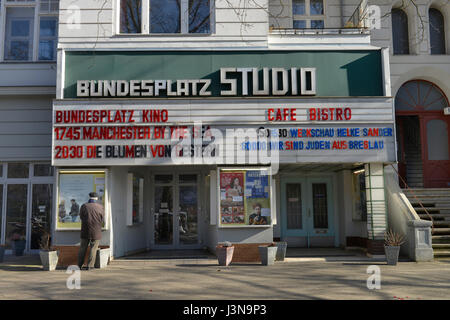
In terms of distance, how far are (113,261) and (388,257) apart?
7.36 meters

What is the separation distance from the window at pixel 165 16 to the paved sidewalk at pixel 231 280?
6.75 m

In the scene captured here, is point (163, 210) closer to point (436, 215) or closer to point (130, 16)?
point (130, 16)

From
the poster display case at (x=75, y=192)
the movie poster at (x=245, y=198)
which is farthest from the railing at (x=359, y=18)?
the poster display case at (x=75, y=192)

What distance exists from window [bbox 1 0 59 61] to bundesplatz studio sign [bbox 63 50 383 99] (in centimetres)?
290

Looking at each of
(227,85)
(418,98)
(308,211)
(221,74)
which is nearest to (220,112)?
(227,85)

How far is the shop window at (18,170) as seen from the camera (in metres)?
15.3

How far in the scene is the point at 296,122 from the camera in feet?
42.6

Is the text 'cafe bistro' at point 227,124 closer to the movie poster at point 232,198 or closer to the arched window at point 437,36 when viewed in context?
the movie poster at point 232,198

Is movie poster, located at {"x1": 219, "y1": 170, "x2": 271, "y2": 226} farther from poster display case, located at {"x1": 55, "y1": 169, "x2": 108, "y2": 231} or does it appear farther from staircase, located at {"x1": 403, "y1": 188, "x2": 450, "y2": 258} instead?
staircase, located at {"x1": 403, "y1": 188, "x2": 450, "y2": 258}

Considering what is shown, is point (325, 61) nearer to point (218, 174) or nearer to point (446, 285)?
point (218, 174)

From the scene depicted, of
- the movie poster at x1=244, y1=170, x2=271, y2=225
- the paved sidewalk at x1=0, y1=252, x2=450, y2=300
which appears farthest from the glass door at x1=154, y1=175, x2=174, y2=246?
the movie poster at x1=244, y1=170, x2=271, y2=225

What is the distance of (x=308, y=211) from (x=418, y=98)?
5.71m

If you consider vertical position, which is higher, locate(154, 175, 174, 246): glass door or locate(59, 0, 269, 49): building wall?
locate(59, 0, 269, 49): building wall

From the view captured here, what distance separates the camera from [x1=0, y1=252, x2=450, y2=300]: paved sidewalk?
26.8ft
